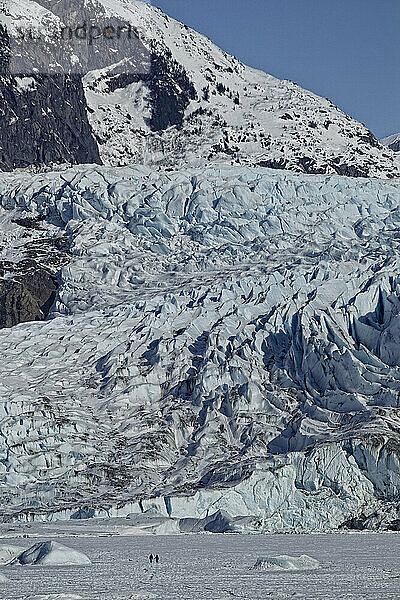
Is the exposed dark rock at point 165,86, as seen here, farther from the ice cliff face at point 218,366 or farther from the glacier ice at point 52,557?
the glacier ice at point 52,557

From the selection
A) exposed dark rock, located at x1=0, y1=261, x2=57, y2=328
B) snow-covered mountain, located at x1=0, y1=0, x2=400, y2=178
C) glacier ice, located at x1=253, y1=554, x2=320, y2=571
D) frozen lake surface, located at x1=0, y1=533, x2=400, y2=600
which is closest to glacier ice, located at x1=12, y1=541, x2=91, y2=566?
frozen lake surface, located at x1=0, y1=533, x2=400, y2=600

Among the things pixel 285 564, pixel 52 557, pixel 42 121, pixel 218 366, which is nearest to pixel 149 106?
pixel 42 121

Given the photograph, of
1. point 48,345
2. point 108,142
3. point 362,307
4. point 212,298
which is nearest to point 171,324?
point 212,298

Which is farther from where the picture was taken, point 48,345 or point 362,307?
point 48,345

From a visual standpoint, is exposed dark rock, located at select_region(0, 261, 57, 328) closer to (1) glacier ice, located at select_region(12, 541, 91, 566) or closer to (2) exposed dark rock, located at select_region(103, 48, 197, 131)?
(1) glacier ice, located at select_region(12, 541, 91, 566)

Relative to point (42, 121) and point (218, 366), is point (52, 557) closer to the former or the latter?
point (218, 366)

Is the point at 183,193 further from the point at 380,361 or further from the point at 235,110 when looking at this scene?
the point at 235,110

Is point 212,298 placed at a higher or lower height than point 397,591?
higher
